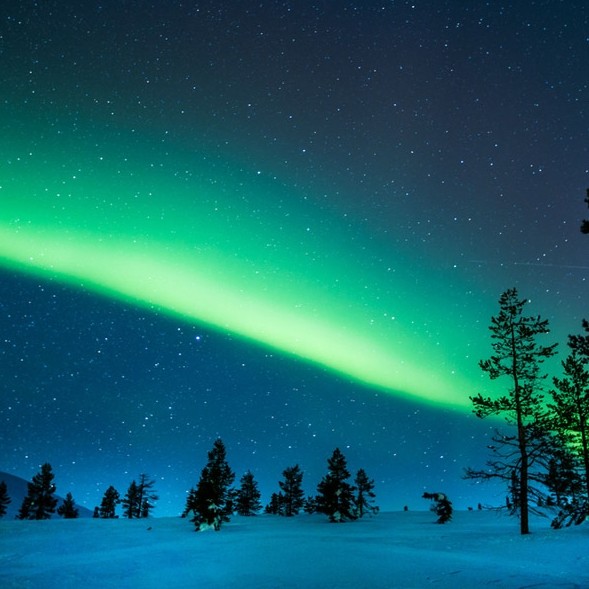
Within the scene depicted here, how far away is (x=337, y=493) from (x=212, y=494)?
12970 millimetres

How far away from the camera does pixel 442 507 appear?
32.9m

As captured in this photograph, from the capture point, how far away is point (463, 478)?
20516 millimetres

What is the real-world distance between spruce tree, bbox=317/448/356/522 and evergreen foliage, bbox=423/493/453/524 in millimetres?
8410

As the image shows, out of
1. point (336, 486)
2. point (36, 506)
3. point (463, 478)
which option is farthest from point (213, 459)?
point (36, 506)

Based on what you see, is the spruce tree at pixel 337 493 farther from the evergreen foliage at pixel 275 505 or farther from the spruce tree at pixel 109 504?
the spruce tree at pixel 109 504

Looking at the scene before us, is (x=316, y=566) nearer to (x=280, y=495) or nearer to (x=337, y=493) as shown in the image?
(x=337, y=493)

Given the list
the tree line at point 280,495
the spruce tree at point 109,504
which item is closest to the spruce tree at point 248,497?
the tree line at point 280,495

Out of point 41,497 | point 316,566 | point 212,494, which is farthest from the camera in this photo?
point 41,497

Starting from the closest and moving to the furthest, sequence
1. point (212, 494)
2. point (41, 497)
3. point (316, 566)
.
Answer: point (316, 566) → point (212, 494) → point (41, 497)

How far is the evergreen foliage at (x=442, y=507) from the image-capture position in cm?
3250

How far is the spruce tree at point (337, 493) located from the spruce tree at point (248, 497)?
2462cm

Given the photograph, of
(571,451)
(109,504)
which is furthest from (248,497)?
(571,451)

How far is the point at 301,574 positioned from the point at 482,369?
48.8 ft

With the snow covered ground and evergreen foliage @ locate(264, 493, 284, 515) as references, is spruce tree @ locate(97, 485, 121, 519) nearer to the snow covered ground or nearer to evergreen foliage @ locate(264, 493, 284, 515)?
evergreen foliage @ locate(264, 493, 284, 515)
